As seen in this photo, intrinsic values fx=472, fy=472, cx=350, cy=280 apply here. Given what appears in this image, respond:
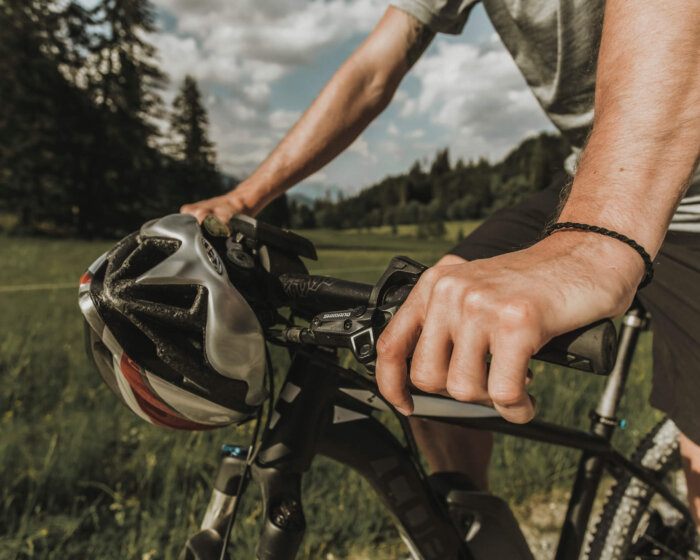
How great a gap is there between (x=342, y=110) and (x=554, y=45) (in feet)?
2.29

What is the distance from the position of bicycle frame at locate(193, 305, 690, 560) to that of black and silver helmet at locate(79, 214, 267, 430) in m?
0.18

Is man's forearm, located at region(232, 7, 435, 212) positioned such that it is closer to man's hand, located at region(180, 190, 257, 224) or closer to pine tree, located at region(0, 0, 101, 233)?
man's hand, located at region(180, 190, 257, 224)

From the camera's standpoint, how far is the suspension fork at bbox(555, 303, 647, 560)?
1.61 m

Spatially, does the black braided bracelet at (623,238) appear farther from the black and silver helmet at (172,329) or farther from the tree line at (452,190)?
the tree line at (452,190)

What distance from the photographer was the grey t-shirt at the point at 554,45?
1.33 meters

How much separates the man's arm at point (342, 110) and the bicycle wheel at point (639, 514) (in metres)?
1.58

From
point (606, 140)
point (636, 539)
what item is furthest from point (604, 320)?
point (636, 539)

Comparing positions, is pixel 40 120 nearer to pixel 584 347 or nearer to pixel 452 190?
pixel 452 190

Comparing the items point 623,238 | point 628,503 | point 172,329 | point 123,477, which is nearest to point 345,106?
point 172,329

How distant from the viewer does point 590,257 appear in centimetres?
60

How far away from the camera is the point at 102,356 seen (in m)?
0.88

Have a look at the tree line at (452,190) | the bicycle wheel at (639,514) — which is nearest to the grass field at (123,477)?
the bicycle wheel at (639,514)

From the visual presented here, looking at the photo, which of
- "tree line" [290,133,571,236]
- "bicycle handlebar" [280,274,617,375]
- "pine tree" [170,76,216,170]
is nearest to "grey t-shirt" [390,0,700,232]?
"bicycle handlebar" [280,274,617,375]

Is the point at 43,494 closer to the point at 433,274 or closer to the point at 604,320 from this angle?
the point at 433,274
